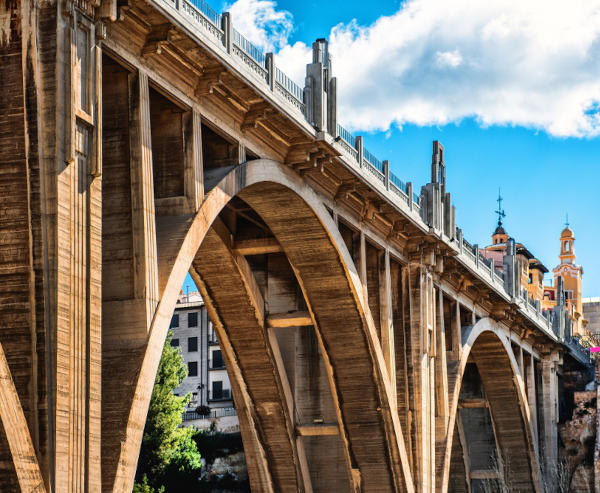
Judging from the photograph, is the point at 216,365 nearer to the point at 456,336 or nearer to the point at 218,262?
the point at 456,336

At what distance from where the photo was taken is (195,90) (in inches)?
1143

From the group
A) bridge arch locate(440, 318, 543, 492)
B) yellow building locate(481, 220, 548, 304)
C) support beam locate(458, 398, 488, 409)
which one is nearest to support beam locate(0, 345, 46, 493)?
bridge arch locate(440, 318, 543, 492)

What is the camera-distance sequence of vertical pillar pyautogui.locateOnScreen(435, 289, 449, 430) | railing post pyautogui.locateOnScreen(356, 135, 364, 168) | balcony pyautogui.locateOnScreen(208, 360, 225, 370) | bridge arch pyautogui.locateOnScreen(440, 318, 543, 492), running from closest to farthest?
railing post pyautogui.locateOnScreen(356, 135, 364, 168) < vertical pillar pyautogui.locateOnScreen(435, 289, 449, 430) < bridge arch pyautogui.locateOnScreen(440, 318, 543, 492) < balcony pyautogui.locateOnScreen(208, 360, 225, 370)

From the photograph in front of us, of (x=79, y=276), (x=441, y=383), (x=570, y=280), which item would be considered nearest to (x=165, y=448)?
(x=441, y=383)

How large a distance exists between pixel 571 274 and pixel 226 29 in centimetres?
11034

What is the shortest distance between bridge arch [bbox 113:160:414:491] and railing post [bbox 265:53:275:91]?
7.67 ft

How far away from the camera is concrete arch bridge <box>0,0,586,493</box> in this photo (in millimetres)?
21453

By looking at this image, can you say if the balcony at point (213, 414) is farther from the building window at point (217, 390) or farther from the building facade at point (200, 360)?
the building window at point (217, 390)

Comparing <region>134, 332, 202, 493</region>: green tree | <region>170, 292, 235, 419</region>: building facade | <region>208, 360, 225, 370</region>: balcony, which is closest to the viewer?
<region>134, 332, 202, 493</region>: green tree

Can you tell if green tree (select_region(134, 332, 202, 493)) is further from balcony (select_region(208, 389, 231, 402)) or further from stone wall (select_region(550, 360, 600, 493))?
stone wall (select_region(550, 360, 600, 493))

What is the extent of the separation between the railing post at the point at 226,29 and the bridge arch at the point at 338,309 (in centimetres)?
342

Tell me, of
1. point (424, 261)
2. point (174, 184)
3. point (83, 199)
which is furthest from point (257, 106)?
point (424, 261)

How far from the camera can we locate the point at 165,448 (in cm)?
7231

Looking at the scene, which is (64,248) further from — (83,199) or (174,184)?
(174,184)
